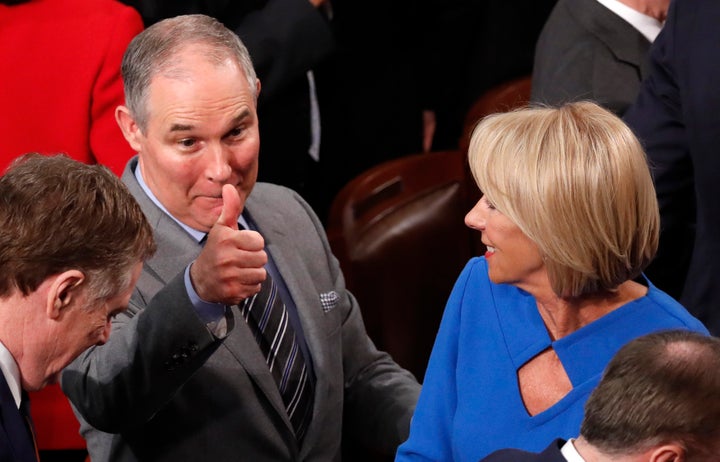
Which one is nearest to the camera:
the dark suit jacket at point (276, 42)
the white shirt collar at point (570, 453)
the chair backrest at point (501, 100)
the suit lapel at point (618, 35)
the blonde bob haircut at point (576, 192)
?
the white shirt collar at point (570, 453)

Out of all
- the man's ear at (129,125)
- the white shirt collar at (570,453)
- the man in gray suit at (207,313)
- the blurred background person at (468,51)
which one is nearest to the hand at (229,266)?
the man in gray suit at (207,313)

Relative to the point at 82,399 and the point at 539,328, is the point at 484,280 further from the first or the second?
the point at 82,399

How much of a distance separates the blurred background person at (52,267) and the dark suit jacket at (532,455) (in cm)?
72

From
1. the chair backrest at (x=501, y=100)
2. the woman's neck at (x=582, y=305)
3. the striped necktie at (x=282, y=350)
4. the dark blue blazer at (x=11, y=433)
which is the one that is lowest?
the chair backrest at (x=501, y=100)

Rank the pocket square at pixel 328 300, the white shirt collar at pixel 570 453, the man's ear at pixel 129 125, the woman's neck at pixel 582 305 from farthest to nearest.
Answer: the pocket square at pixel 328 300, the man's ear at pixel 129 125, the woman's neck at pixel 582 305, the white shirt collar at pixel 570 453

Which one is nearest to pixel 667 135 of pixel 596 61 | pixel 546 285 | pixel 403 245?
pixel 596 61

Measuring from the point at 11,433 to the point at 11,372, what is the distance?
101 mm

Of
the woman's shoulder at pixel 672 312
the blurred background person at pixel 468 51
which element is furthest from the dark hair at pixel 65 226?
the blurred background person at pixel 468 51

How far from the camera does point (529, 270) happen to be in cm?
237

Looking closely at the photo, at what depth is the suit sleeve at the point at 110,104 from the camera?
3025 millimetres

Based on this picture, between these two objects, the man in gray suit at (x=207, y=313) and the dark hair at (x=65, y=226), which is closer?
the dark hair at (x=65, y=226)

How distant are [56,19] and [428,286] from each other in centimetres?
132

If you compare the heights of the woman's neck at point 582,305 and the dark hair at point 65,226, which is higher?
the dark hair at point 65,226

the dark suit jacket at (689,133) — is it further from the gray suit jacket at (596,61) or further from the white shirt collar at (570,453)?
the white shirt collar at (570,453)
